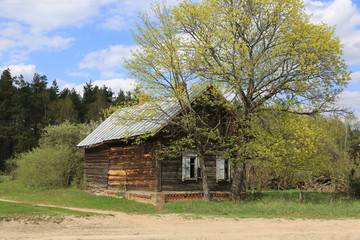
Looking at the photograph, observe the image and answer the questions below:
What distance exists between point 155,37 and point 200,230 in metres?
10.9

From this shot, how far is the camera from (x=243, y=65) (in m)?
17.1

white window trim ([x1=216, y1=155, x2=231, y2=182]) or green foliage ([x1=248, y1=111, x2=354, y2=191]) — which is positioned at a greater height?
green foliage ([x1=248, y1=111, x2=354, y2=191])

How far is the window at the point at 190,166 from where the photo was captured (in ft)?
62.2

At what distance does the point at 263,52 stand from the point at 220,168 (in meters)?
7.36

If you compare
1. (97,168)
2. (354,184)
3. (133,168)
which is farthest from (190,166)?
(354,184)

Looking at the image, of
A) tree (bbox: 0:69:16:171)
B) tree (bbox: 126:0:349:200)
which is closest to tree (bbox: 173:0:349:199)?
tree (bbox: 126:0:349:200)

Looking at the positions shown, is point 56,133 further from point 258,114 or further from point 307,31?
point 307,31

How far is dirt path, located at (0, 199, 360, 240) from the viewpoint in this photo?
9438 millimetres

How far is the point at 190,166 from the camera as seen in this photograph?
19.4 metres

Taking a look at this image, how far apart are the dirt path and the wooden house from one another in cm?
508

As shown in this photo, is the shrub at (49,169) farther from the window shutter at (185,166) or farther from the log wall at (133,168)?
the window shutter at (185,166)

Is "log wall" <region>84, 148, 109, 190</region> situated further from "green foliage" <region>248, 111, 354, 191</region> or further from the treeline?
the treeline

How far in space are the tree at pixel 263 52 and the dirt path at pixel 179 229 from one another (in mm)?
5894

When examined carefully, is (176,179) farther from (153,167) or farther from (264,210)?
(264,210)
